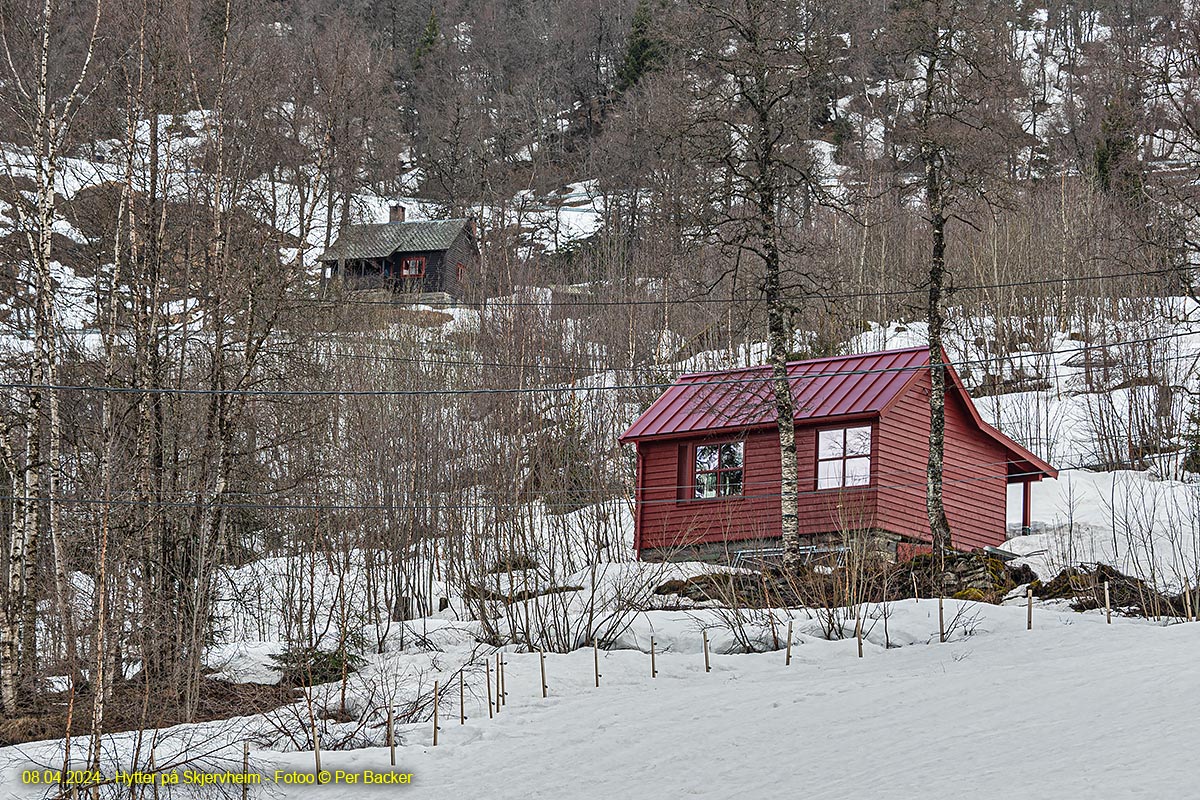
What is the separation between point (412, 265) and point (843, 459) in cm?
3474

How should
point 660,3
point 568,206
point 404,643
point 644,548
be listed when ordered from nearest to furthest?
point 404,643, point 644,548, point 568,206, point 660,3

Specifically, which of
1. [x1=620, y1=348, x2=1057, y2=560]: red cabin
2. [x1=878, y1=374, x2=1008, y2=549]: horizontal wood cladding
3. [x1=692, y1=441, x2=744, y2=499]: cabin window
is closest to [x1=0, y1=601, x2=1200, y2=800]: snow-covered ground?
[x1=620, y1=348, x2=1057, y2=560]: red cabin

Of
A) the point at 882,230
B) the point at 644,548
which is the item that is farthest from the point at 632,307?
the point at 644,548

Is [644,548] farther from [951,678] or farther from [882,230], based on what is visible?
[882,230]

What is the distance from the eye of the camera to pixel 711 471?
94.8ft

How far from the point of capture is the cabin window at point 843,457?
27359 mm

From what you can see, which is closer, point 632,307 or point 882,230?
point 632,307

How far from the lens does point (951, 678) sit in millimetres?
18125

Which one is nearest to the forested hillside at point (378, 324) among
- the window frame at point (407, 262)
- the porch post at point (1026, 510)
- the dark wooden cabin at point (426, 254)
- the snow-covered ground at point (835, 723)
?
the snow-covered ground at point (835, 723)

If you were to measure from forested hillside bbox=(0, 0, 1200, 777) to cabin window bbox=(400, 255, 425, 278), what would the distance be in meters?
5.60

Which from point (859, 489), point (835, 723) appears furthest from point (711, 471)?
point (835, 723)

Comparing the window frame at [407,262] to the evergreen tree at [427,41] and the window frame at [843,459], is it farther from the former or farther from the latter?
the evergreen tree at [427,41]

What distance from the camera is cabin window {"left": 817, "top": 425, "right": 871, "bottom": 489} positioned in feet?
89.8

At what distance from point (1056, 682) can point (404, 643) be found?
45.6 ft
